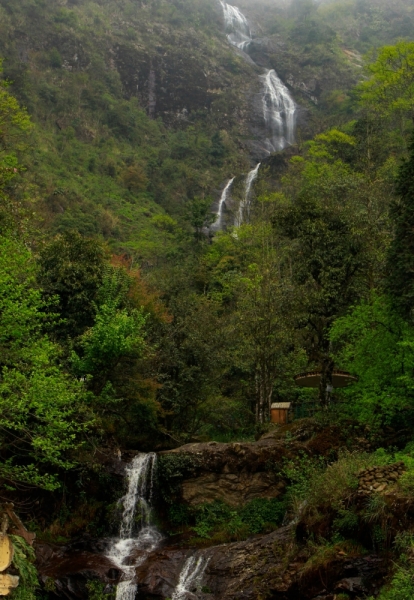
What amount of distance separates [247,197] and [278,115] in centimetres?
2457

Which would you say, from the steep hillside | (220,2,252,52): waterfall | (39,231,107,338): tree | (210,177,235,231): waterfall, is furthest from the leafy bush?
(220,2,252,52): waterfall

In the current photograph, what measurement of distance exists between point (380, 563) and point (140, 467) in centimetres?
1023

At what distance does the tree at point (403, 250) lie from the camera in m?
16.0

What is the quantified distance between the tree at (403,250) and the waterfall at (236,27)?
8256cm

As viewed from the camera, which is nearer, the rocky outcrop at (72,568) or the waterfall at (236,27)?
the rocky outcrop at (72,568)

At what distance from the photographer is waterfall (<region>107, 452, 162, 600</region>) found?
16328 mm

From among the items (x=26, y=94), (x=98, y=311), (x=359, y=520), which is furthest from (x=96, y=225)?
(x=359, y=520)

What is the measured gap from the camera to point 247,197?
53.8 meters

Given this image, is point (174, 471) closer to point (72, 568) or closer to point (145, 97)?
point (72, 568)

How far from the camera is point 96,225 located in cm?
4666

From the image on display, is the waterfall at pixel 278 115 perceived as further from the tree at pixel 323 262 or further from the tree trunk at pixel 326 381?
the tree trunk at pixel 326 381

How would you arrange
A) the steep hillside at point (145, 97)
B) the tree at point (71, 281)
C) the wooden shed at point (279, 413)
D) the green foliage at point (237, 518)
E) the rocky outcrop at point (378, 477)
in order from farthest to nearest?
1. the steep hillside at point (145, 97)
2. the wooden shed at point (279, 413)
3. the tree at point (71, 281)
4. the green foliage at point (237, 518)
5. the rocky outcrop at point (378, 477)

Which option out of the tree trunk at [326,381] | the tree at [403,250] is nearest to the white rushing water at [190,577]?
the tree trunk at [326,381]

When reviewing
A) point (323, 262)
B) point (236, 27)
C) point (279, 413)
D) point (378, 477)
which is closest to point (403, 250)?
point (323, 262)
